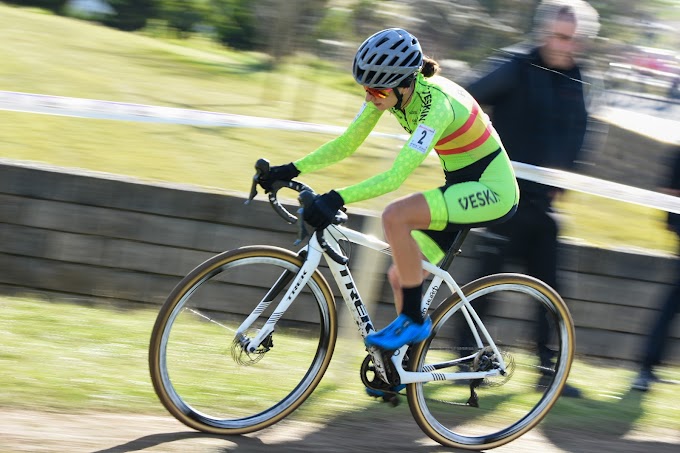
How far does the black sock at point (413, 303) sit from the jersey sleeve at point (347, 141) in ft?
2.39

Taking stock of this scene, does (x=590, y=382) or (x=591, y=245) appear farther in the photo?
(x=591, y=245)

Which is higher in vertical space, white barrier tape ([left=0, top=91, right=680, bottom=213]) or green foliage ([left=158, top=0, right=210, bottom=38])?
white barrier tape ([left=0, top=91, right=680, bottom=213])

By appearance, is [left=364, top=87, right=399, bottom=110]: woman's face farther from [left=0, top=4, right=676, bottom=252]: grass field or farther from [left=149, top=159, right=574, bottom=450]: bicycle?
[left=0, top=4, right=676, bottom=252]: grass field

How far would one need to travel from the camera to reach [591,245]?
640 centimetres

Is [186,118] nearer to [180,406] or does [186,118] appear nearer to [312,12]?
[180,406]

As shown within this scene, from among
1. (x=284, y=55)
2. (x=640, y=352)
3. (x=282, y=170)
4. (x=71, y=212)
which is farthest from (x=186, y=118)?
(x=284, y=55)

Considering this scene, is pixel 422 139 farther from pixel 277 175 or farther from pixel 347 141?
pixel 277 175

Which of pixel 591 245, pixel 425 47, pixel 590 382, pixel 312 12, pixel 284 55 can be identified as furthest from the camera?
pixel 284 55

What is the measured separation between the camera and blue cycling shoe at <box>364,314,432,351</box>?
14.0 feet

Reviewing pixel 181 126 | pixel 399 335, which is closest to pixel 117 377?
pixel 399 335

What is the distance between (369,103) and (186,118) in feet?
6.98

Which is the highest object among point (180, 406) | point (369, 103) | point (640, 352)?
point (369, 103)

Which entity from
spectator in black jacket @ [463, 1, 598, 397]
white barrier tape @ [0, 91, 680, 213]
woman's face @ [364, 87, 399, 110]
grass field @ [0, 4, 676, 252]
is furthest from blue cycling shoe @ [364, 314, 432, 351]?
white barrier tape @ [0, 91, 680, 213]

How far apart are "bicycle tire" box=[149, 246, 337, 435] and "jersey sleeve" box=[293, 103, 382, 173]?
1.73ft
